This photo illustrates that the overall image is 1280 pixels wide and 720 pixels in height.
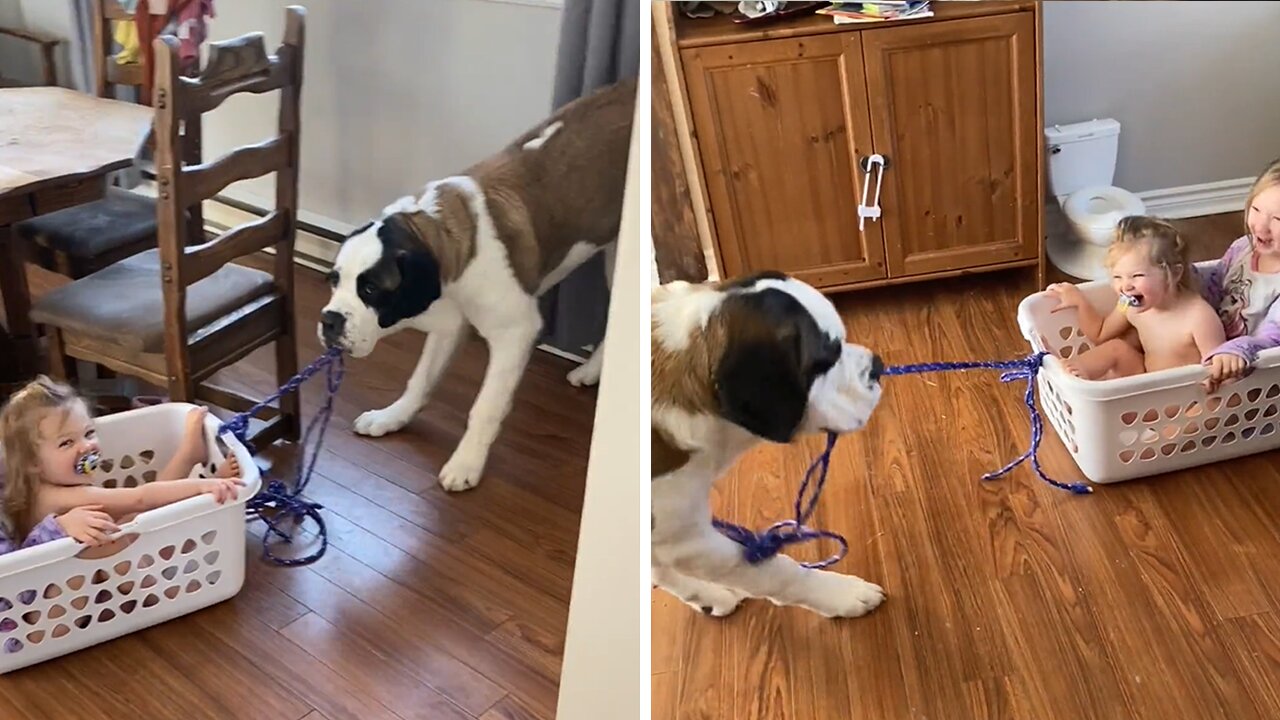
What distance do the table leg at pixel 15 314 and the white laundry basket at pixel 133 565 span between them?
8cm

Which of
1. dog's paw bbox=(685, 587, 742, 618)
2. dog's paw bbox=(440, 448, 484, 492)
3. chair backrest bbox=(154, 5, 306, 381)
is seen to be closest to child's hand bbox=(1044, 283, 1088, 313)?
dog's paw bbox=(685, 587, 742, 618)

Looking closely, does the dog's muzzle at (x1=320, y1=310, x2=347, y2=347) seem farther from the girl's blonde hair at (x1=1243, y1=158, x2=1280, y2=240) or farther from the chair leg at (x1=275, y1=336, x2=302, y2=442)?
the girl's blonde hair at (x1=1243, y1=158, x2=1280, y2=240)

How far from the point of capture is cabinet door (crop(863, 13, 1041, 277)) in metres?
0.87

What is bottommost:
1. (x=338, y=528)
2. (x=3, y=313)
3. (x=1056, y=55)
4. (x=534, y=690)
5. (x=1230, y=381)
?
(x=534, y=690)

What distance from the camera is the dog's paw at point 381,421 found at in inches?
38.8

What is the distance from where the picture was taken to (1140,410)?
94 centimetres

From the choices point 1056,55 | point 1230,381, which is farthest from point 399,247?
point 1230,381

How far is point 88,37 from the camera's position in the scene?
0.90 m

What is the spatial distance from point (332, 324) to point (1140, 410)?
670 mm

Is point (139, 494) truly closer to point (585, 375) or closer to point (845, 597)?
point (585, 375)

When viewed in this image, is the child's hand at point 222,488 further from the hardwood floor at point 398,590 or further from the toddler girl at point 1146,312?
the toddler girl at point 1146,312

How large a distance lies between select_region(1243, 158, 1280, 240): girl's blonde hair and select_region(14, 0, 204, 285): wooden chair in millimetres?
831

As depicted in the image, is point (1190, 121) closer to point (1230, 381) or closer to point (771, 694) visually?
point (1230, 381)

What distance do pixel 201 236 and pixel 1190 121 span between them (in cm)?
79
